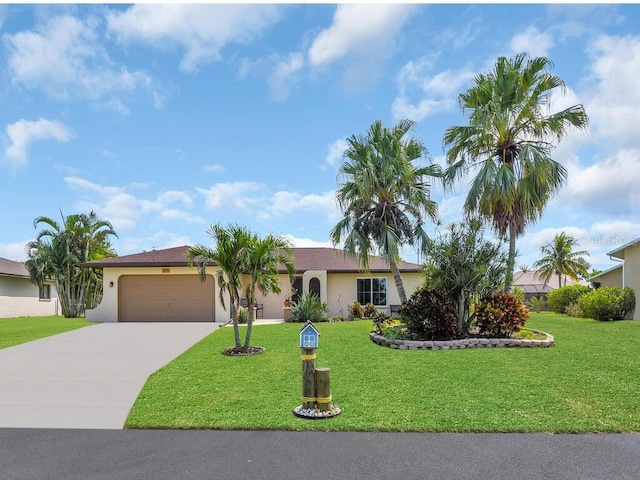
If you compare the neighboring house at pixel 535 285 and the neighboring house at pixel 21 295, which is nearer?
the neighboring house at pixel 21 295

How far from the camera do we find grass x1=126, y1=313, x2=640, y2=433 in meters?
5.49

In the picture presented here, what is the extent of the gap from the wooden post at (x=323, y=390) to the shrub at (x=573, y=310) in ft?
58.3

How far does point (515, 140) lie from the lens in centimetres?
1434

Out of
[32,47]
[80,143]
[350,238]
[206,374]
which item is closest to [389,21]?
[350,238]

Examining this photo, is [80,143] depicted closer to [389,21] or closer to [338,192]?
[338,192]

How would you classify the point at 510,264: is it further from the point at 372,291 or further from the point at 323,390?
the point at 372,291

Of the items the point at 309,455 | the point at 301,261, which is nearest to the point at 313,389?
the point at 309,455

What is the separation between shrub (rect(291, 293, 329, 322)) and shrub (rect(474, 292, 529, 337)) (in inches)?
299

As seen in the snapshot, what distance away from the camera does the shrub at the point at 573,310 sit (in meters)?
20.1

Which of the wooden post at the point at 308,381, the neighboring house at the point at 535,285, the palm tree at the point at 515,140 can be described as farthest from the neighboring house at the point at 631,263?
the neighboring house at the point at 535,285

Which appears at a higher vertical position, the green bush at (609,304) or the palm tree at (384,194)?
the palm tree at (384,194)

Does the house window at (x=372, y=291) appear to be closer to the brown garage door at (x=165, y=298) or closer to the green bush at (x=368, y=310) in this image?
the green bush at (x=368, y=310)

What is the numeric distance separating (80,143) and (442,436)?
14.4 metres

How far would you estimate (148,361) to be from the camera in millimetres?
9953
